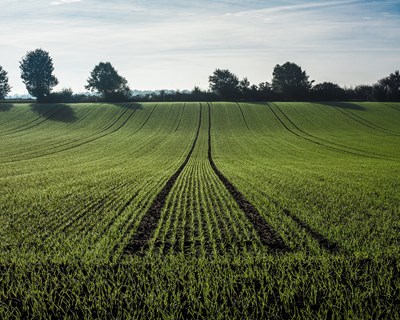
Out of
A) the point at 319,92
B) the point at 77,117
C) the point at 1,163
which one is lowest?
the point at 1,163

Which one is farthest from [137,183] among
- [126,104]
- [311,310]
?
[126,104]

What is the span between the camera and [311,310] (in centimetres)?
651

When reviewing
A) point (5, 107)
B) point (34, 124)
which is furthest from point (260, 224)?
point (5, 107)

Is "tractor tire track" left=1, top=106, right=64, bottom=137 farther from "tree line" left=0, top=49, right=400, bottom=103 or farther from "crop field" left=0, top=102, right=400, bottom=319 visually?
"crop field" left=0, top=102, right=400, bottom=319

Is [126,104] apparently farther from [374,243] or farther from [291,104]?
[374,243]

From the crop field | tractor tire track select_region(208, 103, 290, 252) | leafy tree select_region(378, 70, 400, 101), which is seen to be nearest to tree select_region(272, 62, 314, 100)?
leafy tree select_region(378, 70, 400, 101)

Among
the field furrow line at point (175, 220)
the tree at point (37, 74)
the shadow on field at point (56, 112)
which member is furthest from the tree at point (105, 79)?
the field furrow line at point (175, 220)

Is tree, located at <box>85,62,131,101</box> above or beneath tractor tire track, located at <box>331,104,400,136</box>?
above

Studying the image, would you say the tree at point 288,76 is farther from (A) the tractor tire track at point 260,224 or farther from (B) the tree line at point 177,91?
(A) the tractor tire track at point 260,224

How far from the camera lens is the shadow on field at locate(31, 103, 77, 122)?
74.1 metres

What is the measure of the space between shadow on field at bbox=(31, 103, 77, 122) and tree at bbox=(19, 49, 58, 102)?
19.7 meters

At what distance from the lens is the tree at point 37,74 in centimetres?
10488

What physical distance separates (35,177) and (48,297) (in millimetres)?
17761

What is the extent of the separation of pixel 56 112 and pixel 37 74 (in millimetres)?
34832
